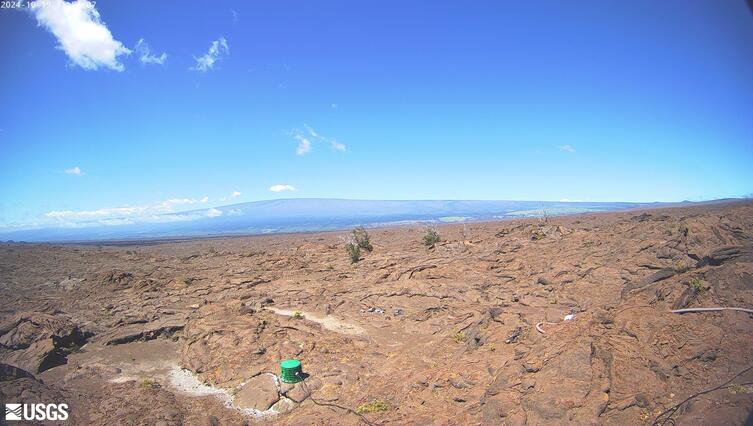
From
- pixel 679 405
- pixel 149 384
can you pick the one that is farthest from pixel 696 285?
pixel 149 384

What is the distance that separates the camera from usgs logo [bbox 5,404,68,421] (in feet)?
21.8

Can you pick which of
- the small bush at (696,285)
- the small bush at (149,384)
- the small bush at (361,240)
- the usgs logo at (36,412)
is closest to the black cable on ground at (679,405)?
the small bush at (696,285)

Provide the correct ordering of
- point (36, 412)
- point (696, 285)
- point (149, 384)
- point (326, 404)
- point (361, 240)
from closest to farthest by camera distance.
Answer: point (36, 412)
point (326, 404)
point (696, 285)
point (149, 384)
point (361, 240)

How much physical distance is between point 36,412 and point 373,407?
20.4ft

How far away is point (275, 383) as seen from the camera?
9.27m

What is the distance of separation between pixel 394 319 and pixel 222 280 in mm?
13552

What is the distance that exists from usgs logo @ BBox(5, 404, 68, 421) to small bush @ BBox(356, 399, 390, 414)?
5.70 m

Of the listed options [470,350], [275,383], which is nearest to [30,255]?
[275,383]

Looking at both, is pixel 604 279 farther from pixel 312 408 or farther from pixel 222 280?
pixel 222 280

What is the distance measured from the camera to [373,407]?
26.0 ft

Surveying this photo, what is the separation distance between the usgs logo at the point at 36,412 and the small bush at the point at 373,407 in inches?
224

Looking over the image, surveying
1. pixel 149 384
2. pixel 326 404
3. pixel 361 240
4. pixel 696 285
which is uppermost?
pixel 696 285

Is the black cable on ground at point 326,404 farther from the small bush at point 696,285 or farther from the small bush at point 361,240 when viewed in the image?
the small bush at point 361,240

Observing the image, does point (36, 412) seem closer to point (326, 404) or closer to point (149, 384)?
point (149, 384)
